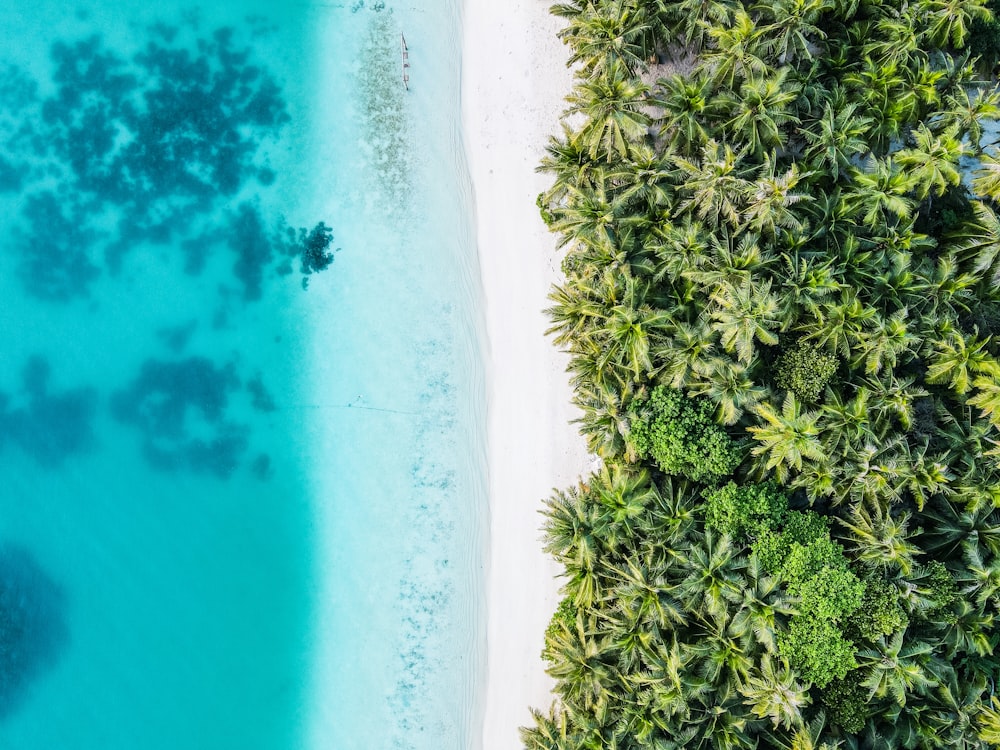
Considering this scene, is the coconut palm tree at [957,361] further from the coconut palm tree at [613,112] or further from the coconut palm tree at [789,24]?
the coconut palm tree at [613,112]

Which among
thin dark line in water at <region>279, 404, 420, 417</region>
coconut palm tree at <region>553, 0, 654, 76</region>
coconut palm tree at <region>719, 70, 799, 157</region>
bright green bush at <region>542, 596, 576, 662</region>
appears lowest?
bright green bush at <region>542, 596, 576, 662</region>

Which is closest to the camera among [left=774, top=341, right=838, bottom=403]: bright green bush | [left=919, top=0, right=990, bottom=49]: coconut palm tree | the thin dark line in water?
[left=774, top=341, right=838, bottom=403]: bright green bush

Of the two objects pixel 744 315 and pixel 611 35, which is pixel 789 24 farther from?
pixel 744 315

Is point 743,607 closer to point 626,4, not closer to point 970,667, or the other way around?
point 970,667

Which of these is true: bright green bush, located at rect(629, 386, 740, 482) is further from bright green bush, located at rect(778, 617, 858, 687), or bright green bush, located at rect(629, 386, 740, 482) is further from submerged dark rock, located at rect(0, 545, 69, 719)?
submerged dark rock, located at rect(0, 545, 69, 719)

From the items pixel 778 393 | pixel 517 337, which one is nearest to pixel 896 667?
pixel 778 393

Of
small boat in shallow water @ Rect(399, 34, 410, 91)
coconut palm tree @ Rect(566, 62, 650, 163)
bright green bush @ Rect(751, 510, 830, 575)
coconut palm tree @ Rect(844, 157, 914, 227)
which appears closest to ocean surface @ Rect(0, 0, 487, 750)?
small boat in shallow water @ Rect(399, 34, 410, 91)

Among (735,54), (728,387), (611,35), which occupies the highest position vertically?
(611,35)
